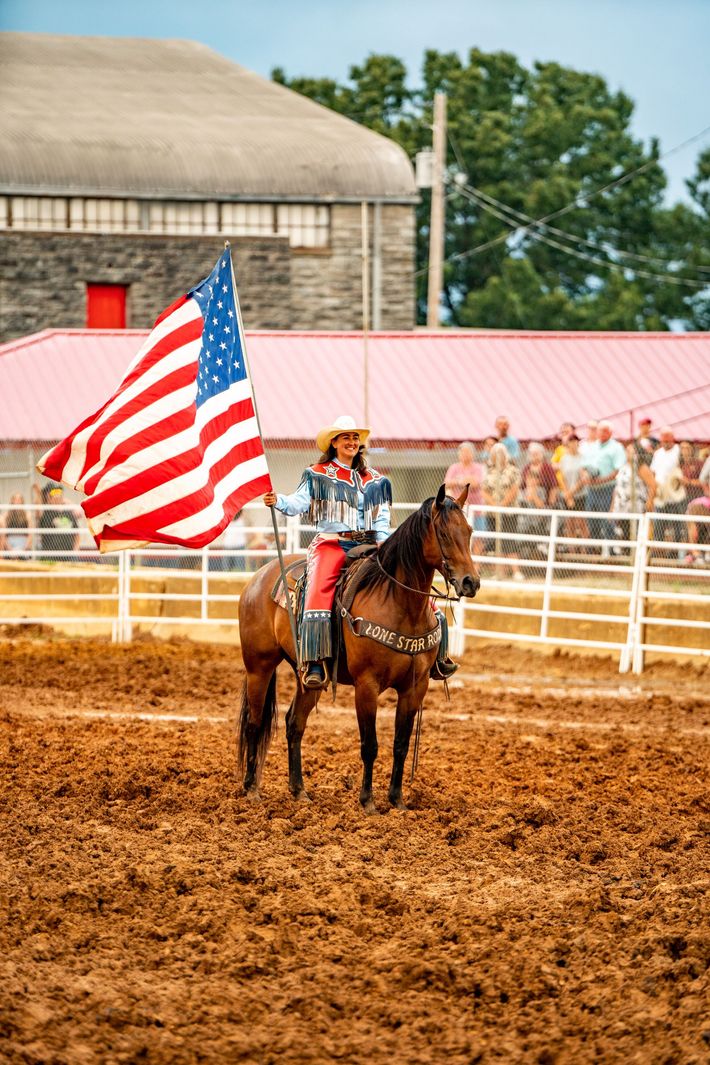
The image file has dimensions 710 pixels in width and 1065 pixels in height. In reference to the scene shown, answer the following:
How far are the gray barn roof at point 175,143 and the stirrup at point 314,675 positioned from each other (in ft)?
79.4

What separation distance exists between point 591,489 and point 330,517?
8430mm

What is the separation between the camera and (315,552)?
27.7ft

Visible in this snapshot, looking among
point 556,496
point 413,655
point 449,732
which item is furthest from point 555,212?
point 413,655

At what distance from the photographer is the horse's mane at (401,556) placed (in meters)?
7.89

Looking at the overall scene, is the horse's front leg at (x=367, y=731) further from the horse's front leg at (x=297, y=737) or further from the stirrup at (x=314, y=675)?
the horse's front leg at (x=297, y=737)

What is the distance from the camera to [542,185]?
153ft

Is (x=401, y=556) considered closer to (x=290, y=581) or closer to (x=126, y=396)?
(x=290, y=581)

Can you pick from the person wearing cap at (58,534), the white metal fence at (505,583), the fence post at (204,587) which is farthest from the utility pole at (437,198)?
the fence post at (204,587)

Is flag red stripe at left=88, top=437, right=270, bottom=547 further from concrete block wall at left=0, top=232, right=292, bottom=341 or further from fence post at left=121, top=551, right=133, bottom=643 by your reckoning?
concrete block wall at left=0, top=232, right=292, bottom=341

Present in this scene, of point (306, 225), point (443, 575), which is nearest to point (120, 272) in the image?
point (306, 225)

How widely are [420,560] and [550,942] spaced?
2.58m

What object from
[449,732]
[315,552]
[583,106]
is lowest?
[449,732]

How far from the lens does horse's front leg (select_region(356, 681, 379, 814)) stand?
26.6 ft

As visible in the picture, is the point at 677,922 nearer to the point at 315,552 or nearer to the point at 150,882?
the point at 150,882
